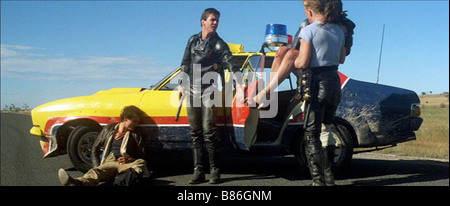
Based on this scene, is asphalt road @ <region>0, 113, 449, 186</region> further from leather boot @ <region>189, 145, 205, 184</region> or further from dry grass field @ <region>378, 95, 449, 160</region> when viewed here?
dry grass field @ <region>378, 95, 449, 160</region>

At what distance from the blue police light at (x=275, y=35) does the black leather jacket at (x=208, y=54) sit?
893 mm

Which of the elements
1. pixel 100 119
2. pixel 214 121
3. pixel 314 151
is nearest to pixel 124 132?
pixel 100 119

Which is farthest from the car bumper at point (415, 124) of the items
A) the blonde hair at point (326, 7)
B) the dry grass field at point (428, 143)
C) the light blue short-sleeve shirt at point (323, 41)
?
the blonde hair at point (326, 7)

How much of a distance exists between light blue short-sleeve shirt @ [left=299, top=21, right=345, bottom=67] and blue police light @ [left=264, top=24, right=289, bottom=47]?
1.81 meters

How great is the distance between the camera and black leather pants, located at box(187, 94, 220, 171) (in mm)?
5340

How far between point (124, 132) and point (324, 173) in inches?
101

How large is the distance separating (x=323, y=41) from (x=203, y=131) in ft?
6.50

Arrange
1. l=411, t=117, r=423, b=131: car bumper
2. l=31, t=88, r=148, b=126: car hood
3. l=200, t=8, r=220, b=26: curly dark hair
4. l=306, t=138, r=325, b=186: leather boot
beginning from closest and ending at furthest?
l=306, t=138, r=325, b=186: leather boot → l=200, t=8, r=220, b=26: curly dark hair → l=411, t=117, r=423, b=131: car bumper → l=31, t=88, r=148, b=126: car hood

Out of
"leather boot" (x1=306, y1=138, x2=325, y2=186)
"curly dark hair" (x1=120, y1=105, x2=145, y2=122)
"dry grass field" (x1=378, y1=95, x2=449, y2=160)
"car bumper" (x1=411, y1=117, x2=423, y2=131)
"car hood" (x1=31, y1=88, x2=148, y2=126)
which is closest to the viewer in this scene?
"leather boot" (x1=306, y1=138, x2=325, y2=186)

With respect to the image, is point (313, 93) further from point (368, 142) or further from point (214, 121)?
point (368, 142)

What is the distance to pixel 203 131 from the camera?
5434 millimetres

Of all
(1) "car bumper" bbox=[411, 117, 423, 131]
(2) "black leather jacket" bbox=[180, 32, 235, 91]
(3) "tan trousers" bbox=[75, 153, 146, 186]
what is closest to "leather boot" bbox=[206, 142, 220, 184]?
(2) "black leather jacket" bbox=[180, 32, 235, 91]

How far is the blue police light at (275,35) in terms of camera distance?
5.95m

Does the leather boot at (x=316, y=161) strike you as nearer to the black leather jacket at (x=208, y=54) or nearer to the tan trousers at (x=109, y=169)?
the black leather jacket at (x=208, y=54)
